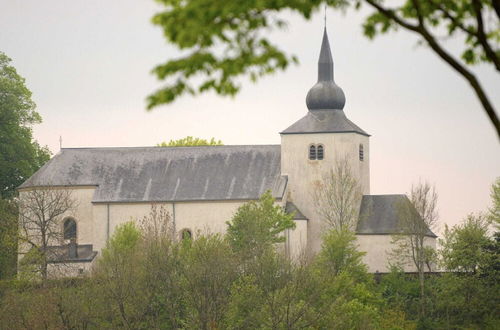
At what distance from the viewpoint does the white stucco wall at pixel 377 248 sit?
207ft

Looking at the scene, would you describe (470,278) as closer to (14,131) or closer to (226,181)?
(226,181)

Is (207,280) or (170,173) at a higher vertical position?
(170,173)

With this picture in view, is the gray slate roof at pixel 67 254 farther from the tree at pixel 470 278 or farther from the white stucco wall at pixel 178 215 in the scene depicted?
the tree at pixel 470 278

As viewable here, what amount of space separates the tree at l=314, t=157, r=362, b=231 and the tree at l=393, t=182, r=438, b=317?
2.63 metres

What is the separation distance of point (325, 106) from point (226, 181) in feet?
23.0

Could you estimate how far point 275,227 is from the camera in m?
61.0

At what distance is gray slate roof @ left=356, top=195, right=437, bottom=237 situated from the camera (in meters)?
Result: 64.4

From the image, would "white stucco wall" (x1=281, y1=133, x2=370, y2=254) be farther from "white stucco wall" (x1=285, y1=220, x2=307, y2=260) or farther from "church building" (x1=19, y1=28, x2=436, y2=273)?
"white stucco wall" (x1=285, y1=220, x2=307, y2=260)

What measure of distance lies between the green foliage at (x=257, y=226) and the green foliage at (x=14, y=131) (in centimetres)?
1753

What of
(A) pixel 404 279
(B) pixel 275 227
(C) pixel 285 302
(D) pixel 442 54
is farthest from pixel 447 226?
(D) pixel 442 54

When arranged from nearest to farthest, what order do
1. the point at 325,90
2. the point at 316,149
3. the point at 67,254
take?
the point at 67,254 → the point at 316,149 → the point at 325,90

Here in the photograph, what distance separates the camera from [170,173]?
225 feet

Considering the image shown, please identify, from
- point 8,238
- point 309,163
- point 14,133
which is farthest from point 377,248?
point 14,133

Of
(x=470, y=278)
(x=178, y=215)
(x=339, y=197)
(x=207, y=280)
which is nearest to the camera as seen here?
(x=207, y=280)
